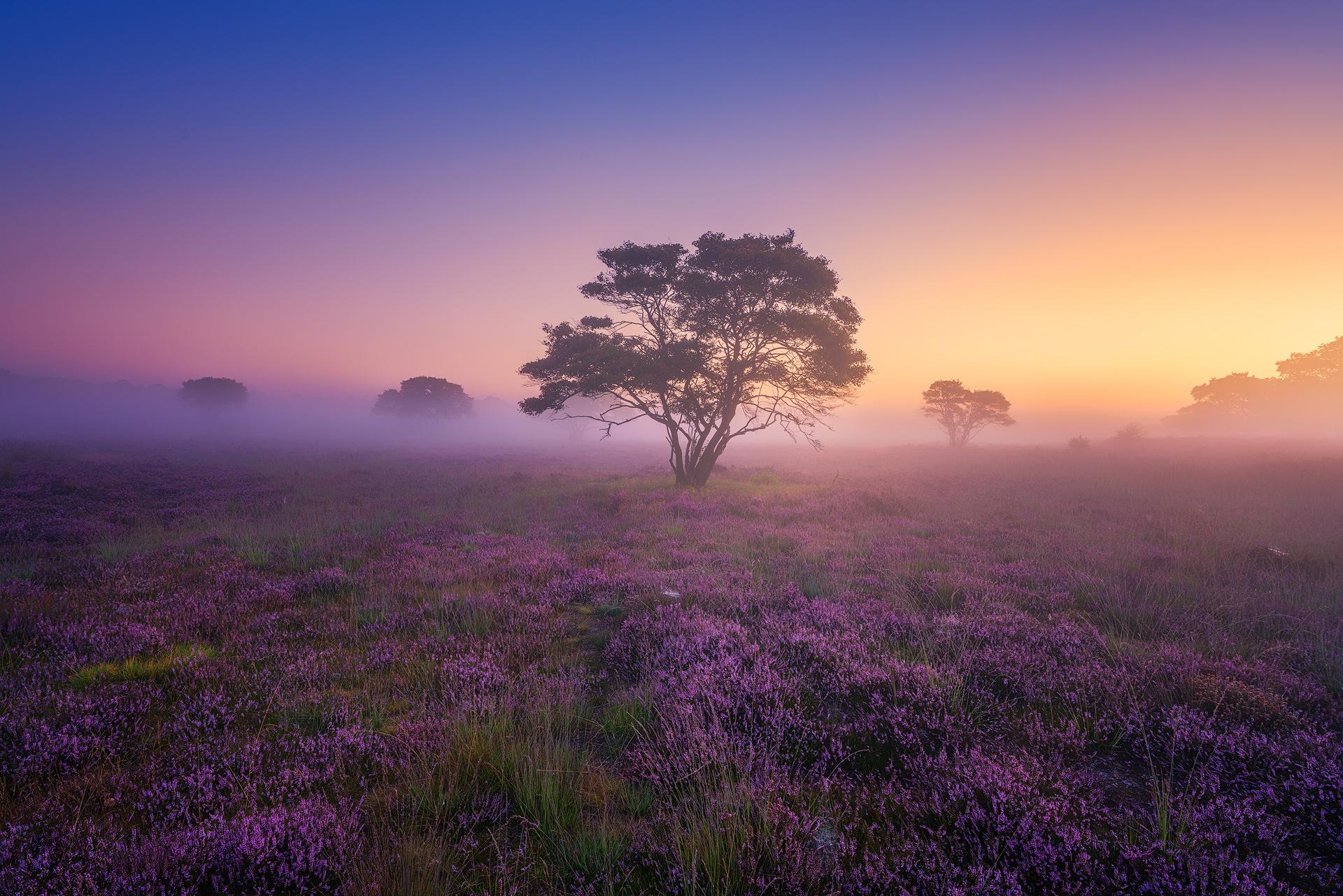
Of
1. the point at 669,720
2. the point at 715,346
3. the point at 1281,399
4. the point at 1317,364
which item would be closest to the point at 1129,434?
the point at 1317,364

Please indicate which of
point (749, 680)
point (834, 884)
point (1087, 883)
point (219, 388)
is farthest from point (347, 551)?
point (219, 388)

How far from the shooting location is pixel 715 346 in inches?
776

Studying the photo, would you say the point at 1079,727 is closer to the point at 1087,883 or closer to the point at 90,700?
the point at 1087,883

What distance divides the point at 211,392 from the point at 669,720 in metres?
124

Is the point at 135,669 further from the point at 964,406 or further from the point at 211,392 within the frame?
the point at 211,392

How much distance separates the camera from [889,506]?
1591 cm

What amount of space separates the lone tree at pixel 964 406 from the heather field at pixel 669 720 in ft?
173

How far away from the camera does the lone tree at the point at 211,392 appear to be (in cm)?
8931

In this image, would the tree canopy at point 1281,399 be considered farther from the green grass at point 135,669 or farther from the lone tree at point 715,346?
the green grass at point 135,669

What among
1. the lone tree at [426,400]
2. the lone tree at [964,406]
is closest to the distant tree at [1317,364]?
the lone tree at [964,406]

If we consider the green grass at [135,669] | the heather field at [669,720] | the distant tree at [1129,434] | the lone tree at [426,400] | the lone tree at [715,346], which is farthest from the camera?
the lone tree at [426,400]

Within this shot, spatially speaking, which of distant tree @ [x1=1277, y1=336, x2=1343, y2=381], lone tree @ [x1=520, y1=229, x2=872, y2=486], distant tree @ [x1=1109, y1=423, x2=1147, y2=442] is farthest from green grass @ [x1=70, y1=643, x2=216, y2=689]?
distant tree @ [x1=1277, y1=336, x2=1343, y2=381]

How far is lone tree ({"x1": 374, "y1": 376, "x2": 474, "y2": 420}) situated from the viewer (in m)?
84.2

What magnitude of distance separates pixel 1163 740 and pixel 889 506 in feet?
42.8
